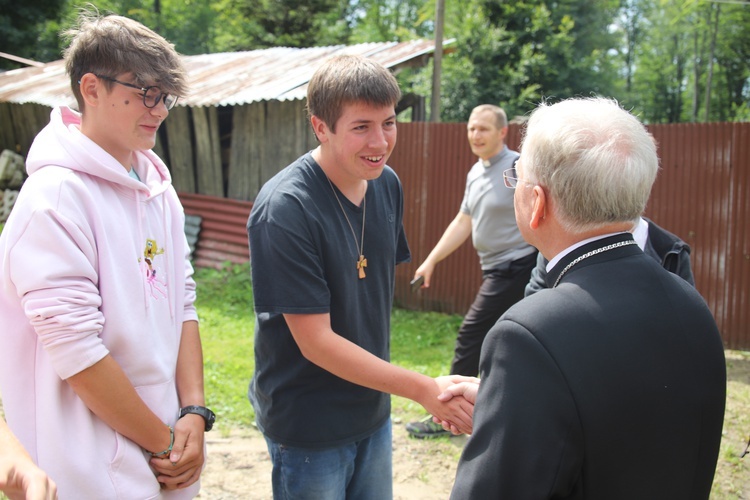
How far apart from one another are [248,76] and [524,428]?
32.7ft

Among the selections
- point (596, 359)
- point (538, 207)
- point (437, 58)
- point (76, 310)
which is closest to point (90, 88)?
point (76, 310)

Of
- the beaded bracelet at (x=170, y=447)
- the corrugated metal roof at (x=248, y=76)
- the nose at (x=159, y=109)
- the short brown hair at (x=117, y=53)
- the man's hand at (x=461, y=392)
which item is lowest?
the beaded bracelet at (x=170, y=447)

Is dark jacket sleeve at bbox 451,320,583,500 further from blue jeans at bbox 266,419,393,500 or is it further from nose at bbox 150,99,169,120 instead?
nose at bbox 150,99,169,120

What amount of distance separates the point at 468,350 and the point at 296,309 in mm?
2904

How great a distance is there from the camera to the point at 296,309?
1870mm

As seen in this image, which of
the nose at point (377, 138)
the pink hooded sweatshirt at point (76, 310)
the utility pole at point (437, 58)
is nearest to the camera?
the pink hooded sweatshirt at point (76, 310)

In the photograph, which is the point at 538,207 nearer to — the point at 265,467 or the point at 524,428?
the point at 524,428

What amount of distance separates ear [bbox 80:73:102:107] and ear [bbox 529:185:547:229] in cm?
125

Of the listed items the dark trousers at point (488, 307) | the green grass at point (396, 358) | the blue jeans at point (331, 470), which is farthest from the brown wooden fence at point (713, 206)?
the blue jeans at point (331, 470)

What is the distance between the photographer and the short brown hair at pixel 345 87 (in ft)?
6.50

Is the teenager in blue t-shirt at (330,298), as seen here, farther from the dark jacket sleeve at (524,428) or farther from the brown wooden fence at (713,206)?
the brown wooden fence at (713,206)

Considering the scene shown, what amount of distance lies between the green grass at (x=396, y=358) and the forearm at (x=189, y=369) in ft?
8.74

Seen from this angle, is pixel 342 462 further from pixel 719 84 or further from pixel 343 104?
pixel 719 84

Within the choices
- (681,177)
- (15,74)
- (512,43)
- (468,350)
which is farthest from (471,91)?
(468,350)
